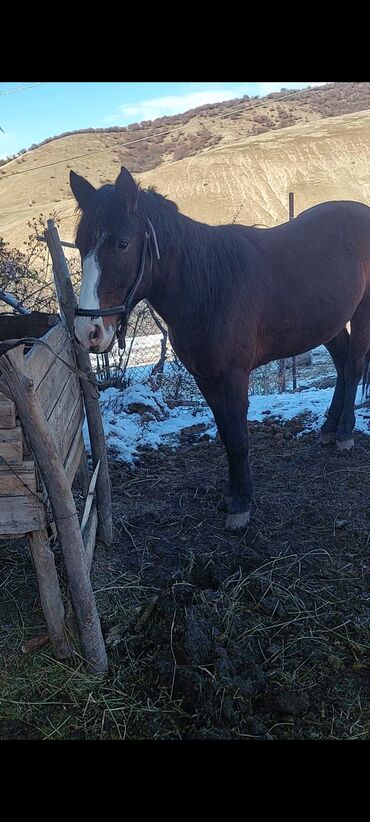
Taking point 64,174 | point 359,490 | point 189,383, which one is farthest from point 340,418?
point 64,174

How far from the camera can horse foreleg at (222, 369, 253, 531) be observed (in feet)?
11.1

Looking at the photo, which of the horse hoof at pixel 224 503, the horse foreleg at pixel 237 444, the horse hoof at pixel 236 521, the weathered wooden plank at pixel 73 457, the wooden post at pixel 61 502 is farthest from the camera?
the horse hoof at pixel 224 503

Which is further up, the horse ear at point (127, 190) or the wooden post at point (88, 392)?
the horse ear at point (127, 190)

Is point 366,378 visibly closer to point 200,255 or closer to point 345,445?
point 345,445

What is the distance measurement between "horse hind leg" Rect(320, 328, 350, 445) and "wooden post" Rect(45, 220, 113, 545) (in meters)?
2.43

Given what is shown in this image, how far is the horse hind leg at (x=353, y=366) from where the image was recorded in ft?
15.2

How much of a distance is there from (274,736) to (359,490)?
2347 mm

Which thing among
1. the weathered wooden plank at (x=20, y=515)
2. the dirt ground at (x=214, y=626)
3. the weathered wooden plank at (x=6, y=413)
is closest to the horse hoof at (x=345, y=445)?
the dirt ground at (x=214, y=626)

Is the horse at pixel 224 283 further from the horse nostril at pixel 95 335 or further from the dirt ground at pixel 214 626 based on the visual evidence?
the dirt ground at pixel 214 626

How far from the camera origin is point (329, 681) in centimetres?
223

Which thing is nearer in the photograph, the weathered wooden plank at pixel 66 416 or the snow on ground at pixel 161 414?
the weathered wooden plank at pixel 66 416

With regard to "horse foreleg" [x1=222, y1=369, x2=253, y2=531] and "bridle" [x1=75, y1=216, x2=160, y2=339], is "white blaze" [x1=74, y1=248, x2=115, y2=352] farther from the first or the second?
"horse foreleg" [x1=222, y1=369, x2=253, y2=531]

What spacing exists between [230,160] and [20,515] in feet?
132

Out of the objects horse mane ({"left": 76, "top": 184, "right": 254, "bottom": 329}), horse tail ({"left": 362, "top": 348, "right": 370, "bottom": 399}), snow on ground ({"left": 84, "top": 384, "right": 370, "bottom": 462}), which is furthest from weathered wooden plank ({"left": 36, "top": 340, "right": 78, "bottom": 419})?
horse tail ({"left": 362, "top": 348, "right": 370, "bottom": 399})
